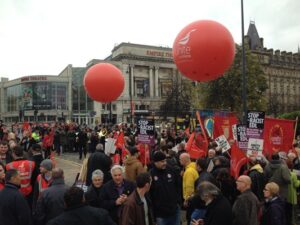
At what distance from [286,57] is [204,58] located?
342ft

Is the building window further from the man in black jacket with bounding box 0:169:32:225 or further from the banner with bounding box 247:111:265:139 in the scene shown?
the man in black jacket with bounding box 0:169:32:225

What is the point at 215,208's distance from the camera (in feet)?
15.5

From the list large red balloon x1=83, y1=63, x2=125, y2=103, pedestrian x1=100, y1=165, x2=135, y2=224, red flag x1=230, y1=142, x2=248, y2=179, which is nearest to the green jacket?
red flag x1=230, y1=142, x2=248, y2=179

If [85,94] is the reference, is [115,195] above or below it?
below

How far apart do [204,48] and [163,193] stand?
4804 millimetres

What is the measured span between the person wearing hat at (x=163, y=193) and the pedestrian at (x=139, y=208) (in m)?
1.12

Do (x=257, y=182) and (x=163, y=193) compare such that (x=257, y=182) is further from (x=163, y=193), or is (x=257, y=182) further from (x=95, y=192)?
(x=95, y=192)

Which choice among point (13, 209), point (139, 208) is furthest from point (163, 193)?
point (13, 209)

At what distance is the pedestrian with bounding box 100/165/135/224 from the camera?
18.5 feet

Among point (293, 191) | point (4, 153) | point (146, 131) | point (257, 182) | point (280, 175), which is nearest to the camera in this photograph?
point (257, 182)

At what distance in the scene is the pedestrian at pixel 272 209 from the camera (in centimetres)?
574

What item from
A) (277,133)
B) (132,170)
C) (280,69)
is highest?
(280,69)

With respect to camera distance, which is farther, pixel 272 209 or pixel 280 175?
pixel 280 175

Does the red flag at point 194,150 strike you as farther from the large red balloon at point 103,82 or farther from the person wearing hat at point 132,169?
the large red balloon at point 103,82
